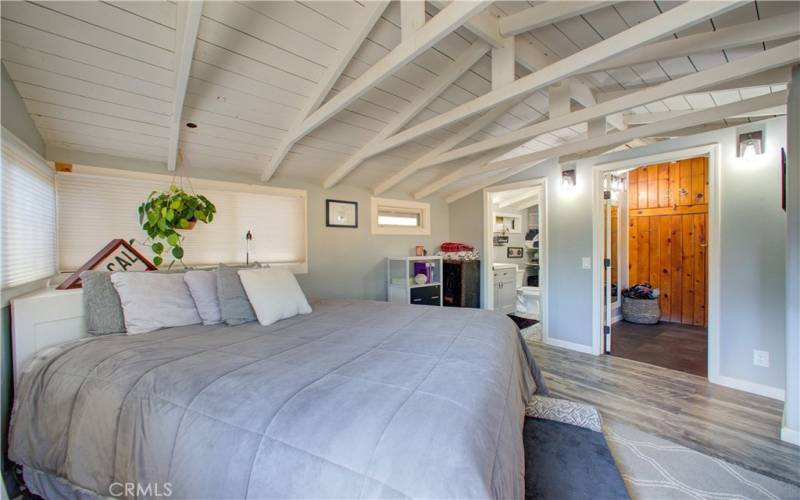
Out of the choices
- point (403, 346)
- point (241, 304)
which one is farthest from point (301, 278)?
point (403, 346)

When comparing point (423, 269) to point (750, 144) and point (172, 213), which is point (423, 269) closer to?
point (172, 213)

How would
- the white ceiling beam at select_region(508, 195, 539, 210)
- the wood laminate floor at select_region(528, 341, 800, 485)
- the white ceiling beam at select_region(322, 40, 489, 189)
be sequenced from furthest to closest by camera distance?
1. the white ceiling beam at select_region(508, 195, 539, 210)
2. the white ceiling beam at select_region(322, 40, 489, 189)
3. the wood laminate floor at select_region(528, 341, 800, 485)

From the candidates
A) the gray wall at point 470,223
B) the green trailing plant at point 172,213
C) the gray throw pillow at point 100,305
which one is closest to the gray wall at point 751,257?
the gray wall at point 470,223

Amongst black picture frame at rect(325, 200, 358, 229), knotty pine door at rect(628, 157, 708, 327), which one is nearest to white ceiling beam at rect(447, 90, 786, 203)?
black picture frame at rect(325, 200, 358, 229)

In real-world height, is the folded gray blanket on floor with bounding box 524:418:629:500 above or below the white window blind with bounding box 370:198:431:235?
below

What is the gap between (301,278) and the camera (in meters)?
3.42

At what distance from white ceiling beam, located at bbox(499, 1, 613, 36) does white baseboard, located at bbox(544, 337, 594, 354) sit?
10.3ft

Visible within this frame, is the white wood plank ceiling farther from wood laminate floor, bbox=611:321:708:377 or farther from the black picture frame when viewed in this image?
wood laminate floor, bbox=611:321:708:377

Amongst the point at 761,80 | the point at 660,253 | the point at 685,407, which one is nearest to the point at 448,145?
the point at 761,80

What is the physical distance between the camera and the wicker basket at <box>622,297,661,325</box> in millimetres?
4586

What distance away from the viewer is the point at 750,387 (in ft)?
8.25

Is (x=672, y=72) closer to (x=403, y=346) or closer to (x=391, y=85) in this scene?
(x=391, y=85)

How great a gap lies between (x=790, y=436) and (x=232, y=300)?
3508mm

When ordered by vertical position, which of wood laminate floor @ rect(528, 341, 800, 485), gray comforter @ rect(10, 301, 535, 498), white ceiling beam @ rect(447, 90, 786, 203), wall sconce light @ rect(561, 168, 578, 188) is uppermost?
white ceiling beam @ rect(447, 90, 786, 203)
